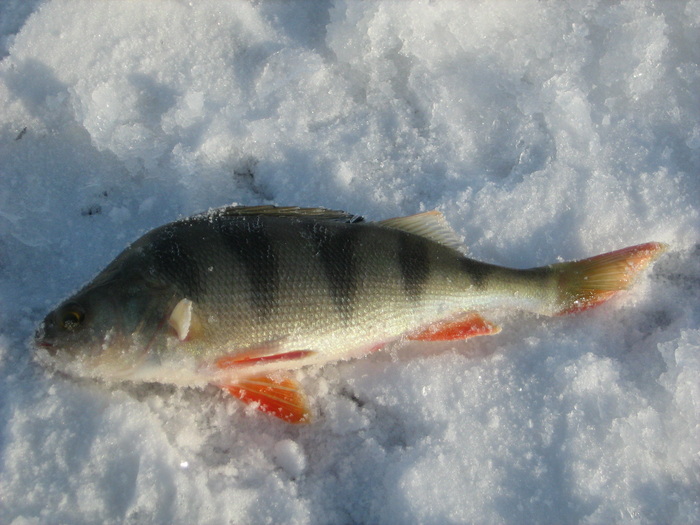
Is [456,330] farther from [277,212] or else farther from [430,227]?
[277,212]

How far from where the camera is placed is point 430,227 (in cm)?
210

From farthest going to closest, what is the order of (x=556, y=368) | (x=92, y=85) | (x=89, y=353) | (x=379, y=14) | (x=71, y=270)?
1. (x=379, y=14)
2. (x=92, y=85)
3. (x=71, y=270)
4. (x=556, y=368)
5. (x=89, y=353)

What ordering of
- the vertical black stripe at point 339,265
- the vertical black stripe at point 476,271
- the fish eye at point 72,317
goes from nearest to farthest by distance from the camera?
the fish eye at point 72,317 < the vertical black stripe at point 339,265 < the vertical black stripe at point 476,271

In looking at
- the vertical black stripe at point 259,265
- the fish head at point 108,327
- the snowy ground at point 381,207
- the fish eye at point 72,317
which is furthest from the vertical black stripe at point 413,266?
the fish eye at point 72,317

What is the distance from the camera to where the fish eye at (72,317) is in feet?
5.65

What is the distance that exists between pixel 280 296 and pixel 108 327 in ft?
1.89

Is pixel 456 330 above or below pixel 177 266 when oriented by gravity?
below

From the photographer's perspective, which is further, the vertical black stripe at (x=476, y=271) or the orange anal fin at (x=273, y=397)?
the vertical black stripe at (x=476, y=271)

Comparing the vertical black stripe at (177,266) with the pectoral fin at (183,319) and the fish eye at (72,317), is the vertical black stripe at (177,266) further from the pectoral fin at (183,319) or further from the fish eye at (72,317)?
the fish eye at (72,317)

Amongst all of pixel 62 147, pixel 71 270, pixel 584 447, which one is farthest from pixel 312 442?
pixel 62 147

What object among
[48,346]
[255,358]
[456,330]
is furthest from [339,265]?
[48,346]

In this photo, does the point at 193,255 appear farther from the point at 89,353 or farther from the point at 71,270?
the point at 71,270

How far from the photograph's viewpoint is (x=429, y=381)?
2076mm

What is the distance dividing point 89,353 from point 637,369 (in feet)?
6.72
